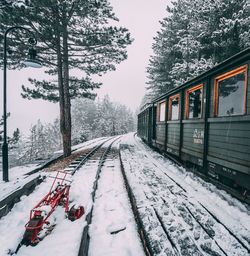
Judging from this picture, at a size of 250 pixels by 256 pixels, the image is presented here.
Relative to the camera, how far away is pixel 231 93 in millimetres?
3811

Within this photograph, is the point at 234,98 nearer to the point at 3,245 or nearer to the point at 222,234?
the point at 222,234

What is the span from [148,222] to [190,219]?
0.89m

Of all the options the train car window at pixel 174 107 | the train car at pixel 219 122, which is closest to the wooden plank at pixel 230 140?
the train car at pixel 219 122

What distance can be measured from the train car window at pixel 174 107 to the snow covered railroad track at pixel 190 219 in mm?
3362

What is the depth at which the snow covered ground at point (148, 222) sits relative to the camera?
7.56ft

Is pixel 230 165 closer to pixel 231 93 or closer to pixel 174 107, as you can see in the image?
pixel 231 93

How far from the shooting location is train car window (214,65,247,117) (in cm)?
344

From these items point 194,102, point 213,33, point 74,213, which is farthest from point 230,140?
point 213,33

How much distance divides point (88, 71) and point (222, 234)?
33.8ft

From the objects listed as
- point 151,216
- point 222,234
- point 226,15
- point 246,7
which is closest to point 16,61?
point 151,216

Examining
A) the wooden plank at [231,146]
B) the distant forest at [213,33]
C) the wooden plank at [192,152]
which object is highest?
the distant forest at [213,33]

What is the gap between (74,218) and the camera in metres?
2.89

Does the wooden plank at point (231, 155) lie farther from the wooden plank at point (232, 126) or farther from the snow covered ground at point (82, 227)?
the snow covered ground at point (82, 227)

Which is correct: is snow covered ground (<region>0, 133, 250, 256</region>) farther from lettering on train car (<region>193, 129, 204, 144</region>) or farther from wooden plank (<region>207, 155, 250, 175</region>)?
lettering on train car (<region>193, 129, 204, 144</region>)
